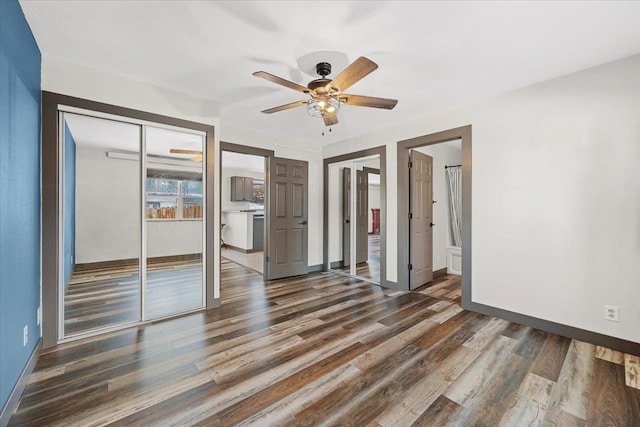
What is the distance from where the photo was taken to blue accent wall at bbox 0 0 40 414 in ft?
4.95

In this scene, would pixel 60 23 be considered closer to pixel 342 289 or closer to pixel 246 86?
pixel 246 86

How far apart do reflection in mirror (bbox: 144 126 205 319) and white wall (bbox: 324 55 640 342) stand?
3262 mm

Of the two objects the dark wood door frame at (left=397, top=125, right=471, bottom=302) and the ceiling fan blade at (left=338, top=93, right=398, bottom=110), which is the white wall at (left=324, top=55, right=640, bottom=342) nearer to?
the dark wood door frame at (left=397, top=125, right=471, bottom=302)

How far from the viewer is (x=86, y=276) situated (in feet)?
9.51

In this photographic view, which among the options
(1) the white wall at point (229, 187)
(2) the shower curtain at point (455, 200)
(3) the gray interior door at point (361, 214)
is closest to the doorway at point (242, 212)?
(1) the white wall at point (229, 187)

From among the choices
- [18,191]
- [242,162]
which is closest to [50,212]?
[18,191]

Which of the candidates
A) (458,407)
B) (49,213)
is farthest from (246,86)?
(458,407)

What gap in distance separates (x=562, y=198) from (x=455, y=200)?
2.40m

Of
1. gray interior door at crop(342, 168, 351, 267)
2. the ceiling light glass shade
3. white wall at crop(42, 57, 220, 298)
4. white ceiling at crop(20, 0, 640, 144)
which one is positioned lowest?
gray interior door at crop(342, 168, 351, 267)

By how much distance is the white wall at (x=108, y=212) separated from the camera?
8.70ft

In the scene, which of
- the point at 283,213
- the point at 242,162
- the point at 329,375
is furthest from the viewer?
the point at 242,162

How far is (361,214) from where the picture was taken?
A: 223 inches

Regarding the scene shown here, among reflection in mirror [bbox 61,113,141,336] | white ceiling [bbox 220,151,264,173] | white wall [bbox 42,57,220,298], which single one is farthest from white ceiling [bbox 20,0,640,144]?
white ceiling [bbox 220,151,264,173]

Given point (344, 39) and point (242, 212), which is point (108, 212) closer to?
point (344, 39)
